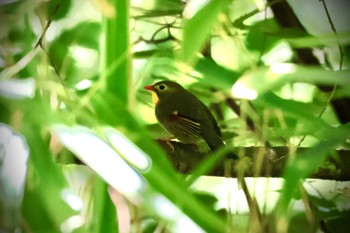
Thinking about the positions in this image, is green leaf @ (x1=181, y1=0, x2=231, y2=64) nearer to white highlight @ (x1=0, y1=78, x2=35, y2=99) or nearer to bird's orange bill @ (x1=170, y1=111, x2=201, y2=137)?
bird's orange bill @ (x1=170, y1=111, x2=201, y2=137)

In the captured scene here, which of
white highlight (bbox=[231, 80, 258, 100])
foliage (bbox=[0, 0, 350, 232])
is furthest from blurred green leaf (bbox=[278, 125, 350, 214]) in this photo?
white highlight (bbox=[231, 80, 258, 100])

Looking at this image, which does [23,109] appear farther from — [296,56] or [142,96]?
[296,56]

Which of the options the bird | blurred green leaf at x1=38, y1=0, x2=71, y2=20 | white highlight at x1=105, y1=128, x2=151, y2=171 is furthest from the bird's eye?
blurred green leaf at x1=38, y1=0, x2=71, y2=20

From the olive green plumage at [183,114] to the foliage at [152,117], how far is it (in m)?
0.01

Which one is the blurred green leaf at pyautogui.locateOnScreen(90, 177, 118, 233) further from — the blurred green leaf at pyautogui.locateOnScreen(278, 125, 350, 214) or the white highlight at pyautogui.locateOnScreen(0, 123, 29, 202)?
the blurred green leaf at pyautogui.locateOnScreen(278, 125, 350, 214)

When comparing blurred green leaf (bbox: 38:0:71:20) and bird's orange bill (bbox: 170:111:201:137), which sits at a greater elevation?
blurred green leaf (bbox: 38:0:71:20)

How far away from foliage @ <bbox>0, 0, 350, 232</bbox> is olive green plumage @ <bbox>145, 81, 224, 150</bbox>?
0.01 metres

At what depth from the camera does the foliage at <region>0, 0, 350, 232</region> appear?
928 mm

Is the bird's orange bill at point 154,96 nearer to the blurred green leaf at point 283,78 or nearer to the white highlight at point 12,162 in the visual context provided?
the blurred green leaf at point 283,78

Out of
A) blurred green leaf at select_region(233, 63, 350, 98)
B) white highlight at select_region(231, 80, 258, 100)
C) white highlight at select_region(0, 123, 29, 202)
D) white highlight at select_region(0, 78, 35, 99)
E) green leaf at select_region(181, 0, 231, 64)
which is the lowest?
white highlight at select_region(0, 123, 29, 202)

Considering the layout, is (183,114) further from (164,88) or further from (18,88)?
(18,88)

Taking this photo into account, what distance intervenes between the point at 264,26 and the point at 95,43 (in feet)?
0.97

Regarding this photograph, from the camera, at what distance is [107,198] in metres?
0.94

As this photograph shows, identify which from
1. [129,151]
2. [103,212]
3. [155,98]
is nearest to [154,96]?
[155,98]
